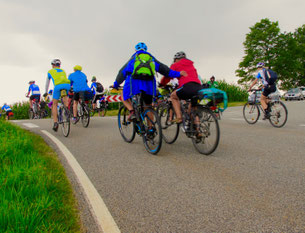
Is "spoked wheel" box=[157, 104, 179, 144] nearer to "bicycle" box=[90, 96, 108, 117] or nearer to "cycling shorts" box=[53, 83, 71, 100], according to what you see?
"cycling shorts" box=[53, 83, 71, 100]

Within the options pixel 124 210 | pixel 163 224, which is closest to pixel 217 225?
pixel 163 224

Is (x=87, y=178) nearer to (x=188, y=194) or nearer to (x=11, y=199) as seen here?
(x=11, y=199)

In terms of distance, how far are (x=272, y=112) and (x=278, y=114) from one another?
0.24m

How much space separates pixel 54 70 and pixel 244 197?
6746 millimetres

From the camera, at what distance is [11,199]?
263 cm

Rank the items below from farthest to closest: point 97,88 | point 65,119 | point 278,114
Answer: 1. point 97,88
2. point 278,114
3. point 65,119

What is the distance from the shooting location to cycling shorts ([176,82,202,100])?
522 cm

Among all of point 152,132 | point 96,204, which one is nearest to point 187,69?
point 152,132

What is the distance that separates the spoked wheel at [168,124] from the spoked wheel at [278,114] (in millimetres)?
4461

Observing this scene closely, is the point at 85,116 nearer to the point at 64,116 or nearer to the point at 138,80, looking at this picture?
the point at 64,116

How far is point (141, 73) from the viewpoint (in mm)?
4914

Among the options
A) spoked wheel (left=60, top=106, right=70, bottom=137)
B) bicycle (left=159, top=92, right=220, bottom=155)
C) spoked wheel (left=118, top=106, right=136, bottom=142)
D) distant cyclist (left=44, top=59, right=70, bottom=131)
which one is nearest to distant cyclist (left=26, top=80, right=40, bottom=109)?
distant cyclist (left=44, top=59, right=70, bottom=131)

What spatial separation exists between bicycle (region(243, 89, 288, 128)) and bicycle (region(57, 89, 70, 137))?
6.41 metres

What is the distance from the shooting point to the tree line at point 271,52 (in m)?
48.8
